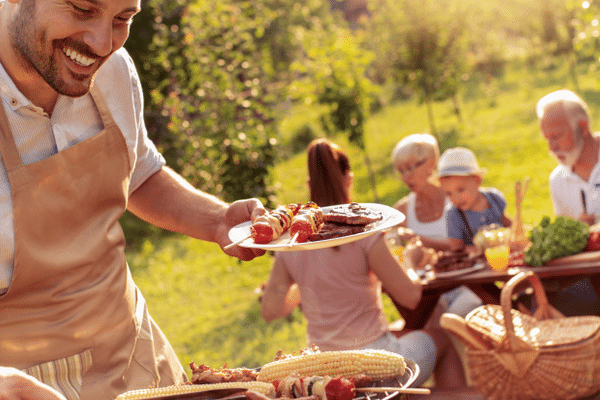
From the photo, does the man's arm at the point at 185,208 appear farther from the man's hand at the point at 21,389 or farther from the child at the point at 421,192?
the child at the point at 421,192

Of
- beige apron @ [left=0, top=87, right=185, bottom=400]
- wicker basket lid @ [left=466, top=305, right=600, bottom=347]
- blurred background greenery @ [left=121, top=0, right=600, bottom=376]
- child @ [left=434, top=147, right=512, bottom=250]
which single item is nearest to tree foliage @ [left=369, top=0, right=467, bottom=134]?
blurred background greenery @ [left=121, top=0, right=600, bottom=376]

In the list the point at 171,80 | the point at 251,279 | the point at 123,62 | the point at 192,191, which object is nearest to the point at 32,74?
the point at 123,62

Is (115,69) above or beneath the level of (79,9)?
beneath

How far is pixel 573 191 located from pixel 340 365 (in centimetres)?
417

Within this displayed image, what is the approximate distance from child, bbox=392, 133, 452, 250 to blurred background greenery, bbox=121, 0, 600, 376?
6.20ft

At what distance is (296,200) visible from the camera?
14.6 m

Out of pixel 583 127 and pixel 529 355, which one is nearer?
pixel 529 355

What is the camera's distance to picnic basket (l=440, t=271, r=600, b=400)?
365cm

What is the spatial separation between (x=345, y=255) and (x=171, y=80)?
5983mm

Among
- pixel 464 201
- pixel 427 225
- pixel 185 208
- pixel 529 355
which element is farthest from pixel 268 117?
pixel 185 208

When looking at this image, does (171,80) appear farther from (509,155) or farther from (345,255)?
(509,155)

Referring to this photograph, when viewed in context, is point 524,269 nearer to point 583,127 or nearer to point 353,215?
point 583,127

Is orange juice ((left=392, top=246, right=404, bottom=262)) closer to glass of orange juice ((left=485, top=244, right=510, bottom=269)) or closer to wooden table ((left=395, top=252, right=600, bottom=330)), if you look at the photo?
wooden table ((left=395, top=252, right=600, bottom=330))

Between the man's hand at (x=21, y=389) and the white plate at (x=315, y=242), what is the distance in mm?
631
